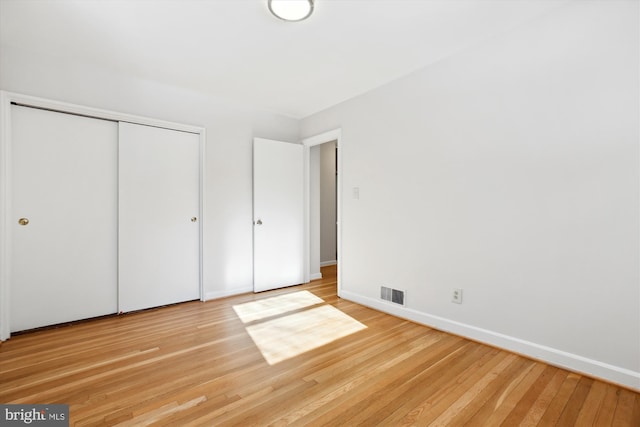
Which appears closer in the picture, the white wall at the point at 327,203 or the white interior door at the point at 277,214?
the white interior door at the point at 277,214

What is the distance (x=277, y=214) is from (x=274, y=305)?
1.25m

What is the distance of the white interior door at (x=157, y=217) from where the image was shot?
125 inches

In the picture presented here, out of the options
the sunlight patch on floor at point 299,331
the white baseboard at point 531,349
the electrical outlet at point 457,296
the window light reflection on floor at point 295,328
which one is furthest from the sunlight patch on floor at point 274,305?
the electrical outlet at point 457,296

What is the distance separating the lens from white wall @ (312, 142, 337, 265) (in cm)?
590

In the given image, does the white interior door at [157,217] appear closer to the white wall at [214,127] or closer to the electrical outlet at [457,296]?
the white wall at [214,127]

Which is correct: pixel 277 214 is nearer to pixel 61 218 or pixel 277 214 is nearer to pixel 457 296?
pixel 61 218

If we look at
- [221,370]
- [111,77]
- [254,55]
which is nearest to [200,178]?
[111,77]

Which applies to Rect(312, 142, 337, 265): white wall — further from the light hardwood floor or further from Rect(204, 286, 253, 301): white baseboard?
the light hardwood floor

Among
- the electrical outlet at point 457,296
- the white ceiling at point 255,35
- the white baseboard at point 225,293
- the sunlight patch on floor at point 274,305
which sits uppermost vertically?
the white ceiling at point 255,35

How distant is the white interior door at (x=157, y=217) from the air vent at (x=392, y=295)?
2168 millimetres

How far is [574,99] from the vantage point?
2018 millimetres

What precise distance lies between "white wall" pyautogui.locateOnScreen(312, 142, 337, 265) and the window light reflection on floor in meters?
2.42

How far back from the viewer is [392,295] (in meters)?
3.17

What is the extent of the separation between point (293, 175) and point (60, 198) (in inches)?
99.6
